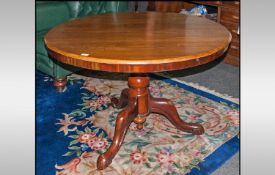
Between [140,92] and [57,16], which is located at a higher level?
[57,16]

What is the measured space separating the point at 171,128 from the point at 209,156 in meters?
0.34

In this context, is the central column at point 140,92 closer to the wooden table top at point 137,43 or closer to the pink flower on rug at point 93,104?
the wooden table top at point 137,43

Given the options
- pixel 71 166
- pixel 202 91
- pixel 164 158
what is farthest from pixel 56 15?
pixel 164 158

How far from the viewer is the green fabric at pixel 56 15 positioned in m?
2.42

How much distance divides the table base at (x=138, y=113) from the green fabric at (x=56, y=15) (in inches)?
34.5

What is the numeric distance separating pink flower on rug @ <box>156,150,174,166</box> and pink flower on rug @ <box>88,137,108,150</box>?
1.07 feet

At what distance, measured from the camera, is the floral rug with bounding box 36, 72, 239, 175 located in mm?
1630

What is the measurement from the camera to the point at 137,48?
1.37 m

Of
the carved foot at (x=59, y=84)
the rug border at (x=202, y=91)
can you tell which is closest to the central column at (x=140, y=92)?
the rug border at (x=202, y=91)

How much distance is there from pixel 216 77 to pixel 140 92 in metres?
1.17

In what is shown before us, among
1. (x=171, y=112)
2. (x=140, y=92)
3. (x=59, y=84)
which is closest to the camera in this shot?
(x=140, y=92)

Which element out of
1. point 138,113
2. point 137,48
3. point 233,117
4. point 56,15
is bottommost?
point 233,117

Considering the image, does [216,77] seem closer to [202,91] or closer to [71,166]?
[202,91]

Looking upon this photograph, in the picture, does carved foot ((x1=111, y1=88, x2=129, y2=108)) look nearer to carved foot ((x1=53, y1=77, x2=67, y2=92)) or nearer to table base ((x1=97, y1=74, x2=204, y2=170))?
table base ((x1=97, y1=74, x2=204, y2=170))
